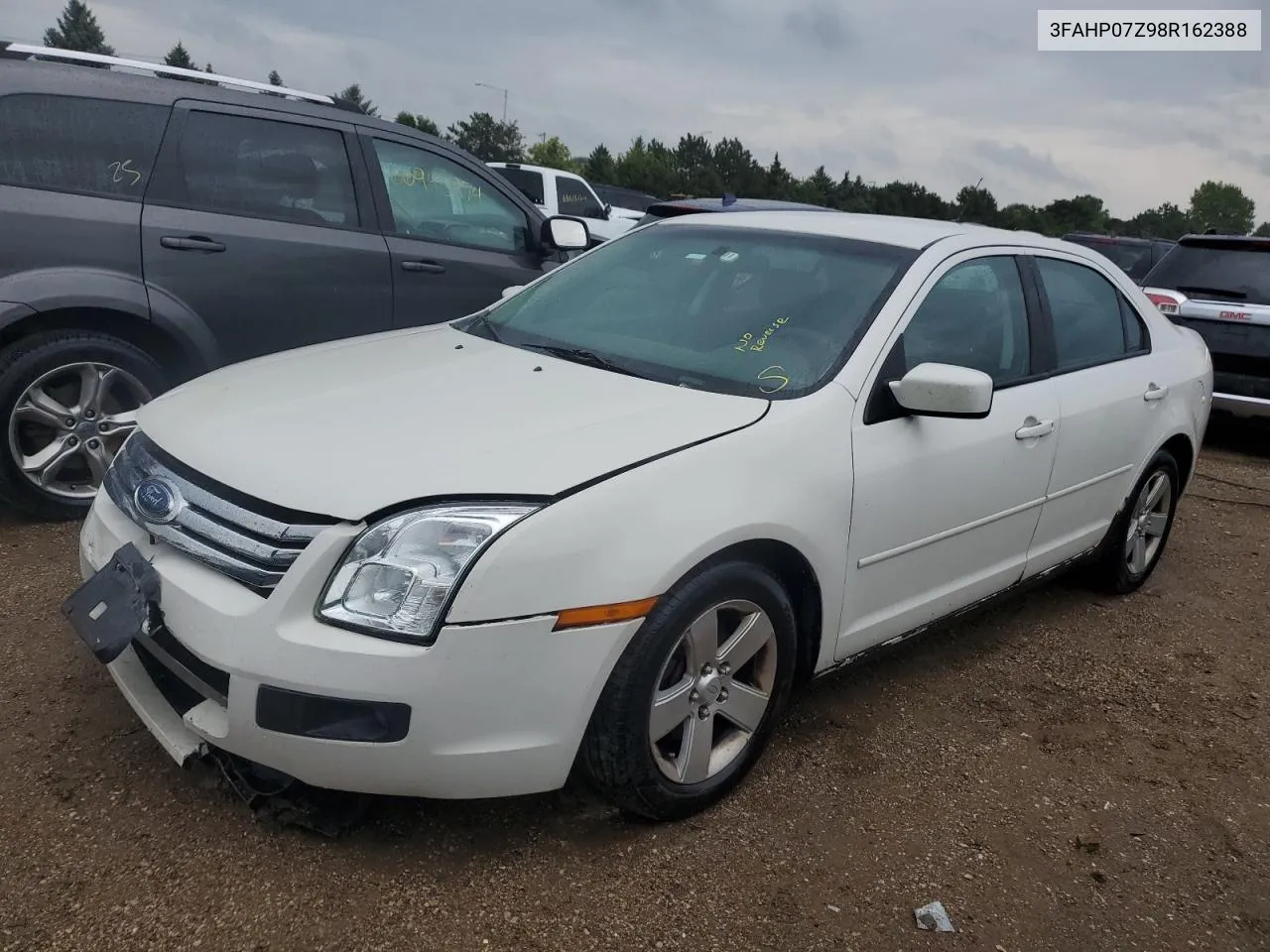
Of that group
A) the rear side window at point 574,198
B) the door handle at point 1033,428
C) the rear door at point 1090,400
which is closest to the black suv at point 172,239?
the rear door at point 1090,400

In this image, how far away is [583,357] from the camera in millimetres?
3234

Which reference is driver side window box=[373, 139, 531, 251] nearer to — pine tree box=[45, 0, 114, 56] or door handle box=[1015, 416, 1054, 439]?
door handle box=[1015, 416, 1054, 439]

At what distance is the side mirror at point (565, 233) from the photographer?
5121 millimetres

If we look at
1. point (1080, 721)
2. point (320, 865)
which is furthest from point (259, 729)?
point (1080, 721)

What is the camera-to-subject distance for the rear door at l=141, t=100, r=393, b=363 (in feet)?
15.0

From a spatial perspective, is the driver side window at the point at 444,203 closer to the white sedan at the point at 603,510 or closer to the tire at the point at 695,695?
the white sedan at the point at 603,510

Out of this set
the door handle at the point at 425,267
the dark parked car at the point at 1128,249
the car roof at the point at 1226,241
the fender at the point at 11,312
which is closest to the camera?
the fender at the point at 11,312

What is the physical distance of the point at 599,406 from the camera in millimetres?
2770

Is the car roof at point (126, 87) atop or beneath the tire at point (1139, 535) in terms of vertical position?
atop

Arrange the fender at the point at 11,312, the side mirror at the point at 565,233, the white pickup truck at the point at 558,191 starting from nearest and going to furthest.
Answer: the fender at the point at 11,312
the side mirror at the point at 565,233
the white pickup truck at the point at 558,191

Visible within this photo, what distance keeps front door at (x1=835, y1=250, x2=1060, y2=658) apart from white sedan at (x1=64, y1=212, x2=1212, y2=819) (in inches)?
0.5

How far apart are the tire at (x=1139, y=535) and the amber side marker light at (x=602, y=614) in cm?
275

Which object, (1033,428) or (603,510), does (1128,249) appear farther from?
(603,510)

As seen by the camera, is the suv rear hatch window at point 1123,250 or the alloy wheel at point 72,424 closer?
the alloy wheel at point 72,424
